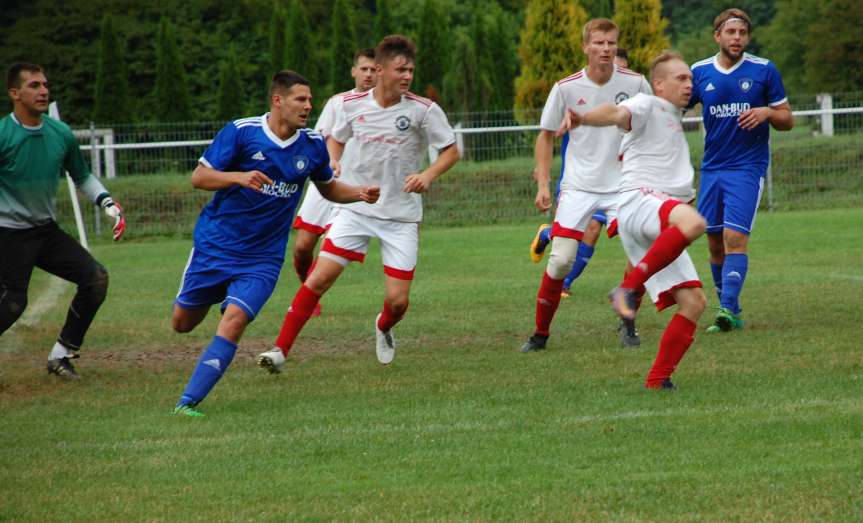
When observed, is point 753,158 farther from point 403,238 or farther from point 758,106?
point 403,238

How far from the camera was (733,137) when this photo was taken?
35.3 feet

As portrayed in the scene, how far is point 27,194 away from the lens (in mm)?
9328

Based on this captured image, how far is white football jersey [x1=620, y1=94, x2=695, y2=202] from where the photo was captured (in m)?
8.21

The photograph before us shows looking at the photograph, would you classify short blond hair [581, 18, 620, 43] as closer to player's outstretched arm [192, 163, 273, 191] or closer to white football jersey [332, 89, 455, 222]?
white football jersey [332, 89, 455, 222]

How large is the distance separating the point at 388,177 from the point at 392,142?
0.24 meters

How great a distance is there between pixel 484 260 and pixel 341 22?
730 inches

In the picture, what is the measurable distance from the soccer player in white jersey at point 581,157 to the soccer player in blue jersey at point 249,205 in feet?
6.40

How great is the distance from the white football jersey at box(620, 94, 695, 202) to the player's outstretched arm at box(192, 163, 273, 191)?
2.09 metres

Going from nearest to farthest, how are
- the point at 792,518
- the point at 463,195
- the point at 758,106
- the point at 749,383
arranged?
the point at 792,518 → the point at 749,383 → the point at 758,106 → the point at 463,195

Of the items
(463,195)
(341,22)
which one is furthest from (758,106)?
(341,22)


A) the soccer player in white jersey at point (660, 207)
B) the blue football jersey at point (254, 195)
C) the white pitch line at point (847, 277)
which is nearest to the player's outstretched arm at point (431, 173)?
the blue football jersey at point (254, 195)

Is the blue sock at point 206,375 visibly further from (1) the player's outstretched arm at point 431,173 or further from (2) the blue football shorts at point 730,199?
(2) the blue football shorts at point 730,199

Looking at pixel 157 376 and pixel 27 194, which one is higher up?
pixel 27 194

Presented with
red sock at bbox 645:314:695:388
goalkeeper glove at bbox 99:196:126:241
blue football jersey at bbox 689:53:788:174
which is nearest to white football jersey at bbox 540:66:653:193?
blue football jersey at bbox 689:53:788:174
